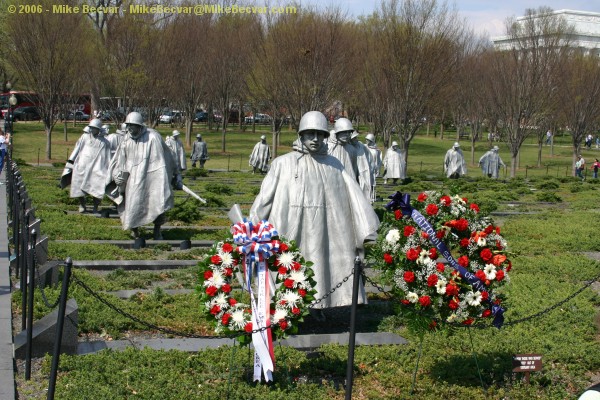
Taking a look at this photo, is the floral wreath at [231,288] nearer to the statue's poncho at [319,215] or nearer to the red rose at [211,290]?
the red rose at [211,290]

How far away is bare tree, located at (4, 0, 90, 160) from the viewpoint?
3531 centimetres

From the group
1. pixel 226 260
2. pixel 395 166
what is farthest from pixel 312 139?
pixel 395 166

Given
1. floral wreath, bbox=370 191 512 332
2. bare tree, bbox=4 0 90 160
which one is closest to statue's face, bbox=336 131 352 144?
floral wreath, bbox=370 191 512 332

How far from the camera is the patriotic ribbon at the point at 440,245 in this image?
6.77 metres

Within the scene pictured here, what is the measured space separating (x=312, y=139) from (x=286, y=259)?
2.10 metres

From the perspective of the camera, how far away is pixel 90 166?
18844 millimetres

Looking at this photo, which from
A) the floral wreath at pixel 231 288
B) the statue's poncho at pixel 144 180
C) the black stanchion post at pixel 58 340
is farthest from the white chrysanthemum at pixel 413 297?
the statue's poncho at pixel 144 180

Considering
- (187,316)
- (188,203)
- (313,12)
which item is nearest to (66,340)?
(187,316)

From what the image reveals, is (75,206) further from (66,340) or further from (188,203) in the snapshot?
(66,340)

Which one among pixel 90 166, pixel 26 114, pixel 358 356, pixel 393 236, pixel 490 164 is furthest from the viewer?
pixel 26 114

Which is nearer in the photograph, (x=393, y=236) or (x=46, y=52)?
(x=393, y=236)

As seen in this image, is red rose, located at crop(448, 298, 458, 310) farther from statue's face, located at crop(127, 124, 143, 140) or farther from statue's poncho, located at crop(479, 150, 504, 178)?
statue's poncho, located at crop(479, 150, 504, 178)

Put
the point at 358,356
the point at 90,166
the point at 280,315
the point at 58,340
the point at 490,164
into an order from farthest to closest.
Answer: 1. the point at 490,164
2. the point at 90,166
3. the point at 358,356
4. the point at 280,315
5. the point at 58,340

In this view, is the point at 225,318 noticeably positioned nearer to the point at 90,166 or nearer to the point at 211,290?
the point at 211,290
